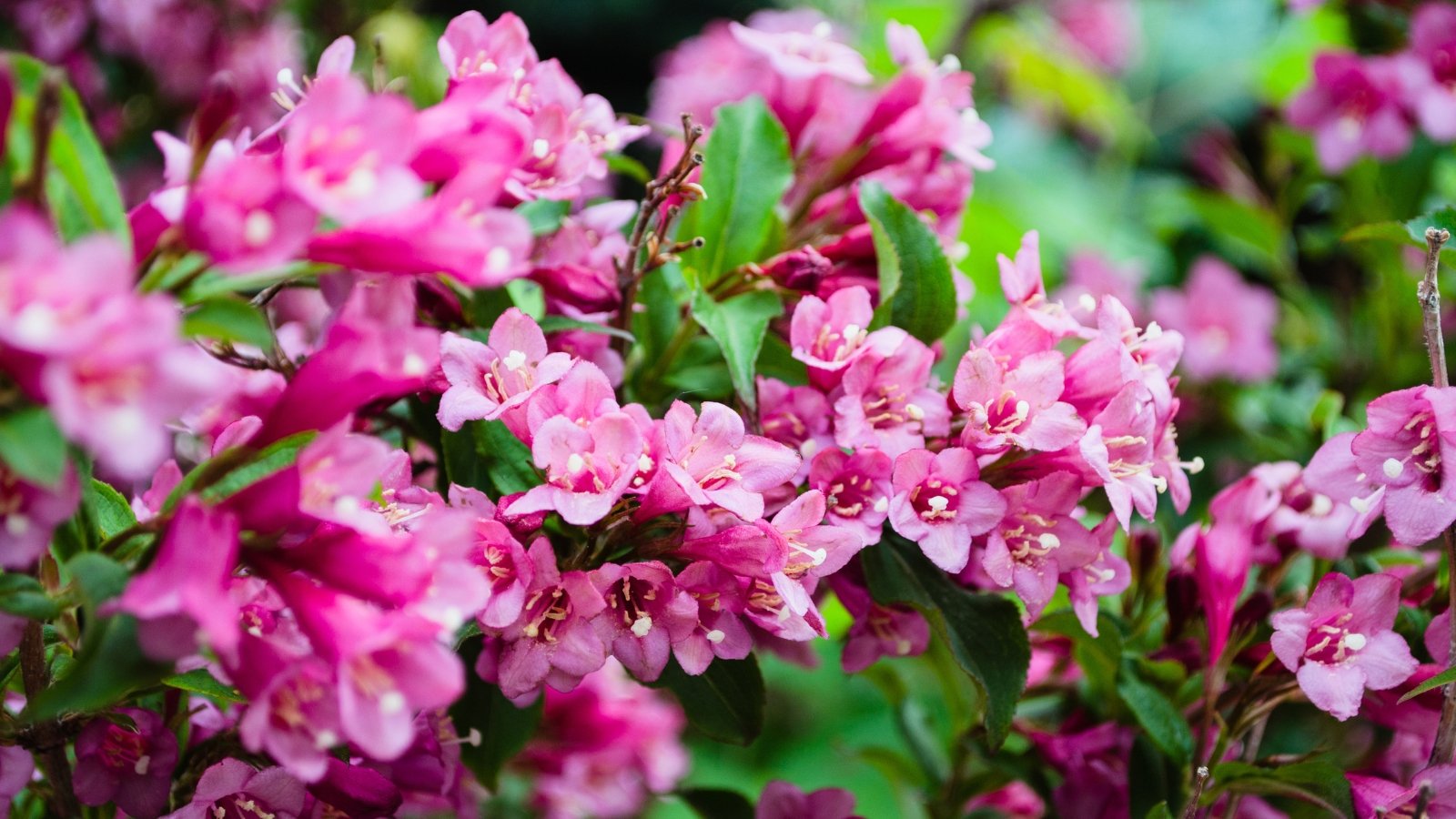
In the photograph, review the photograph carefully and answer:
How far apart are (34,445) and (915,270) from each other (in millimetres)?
545

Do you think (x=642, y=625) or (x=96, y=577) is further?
(x=642, y=625)

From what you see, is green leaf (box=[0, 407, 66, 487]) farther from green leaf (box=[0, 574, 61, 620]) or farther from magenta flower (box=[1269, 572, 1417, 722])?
magenta flower (box=[1269, 572, 1417, 722])

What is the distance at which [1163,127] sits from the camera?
9.48 feet

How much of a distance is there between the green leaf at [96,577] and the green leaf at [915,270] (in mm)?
488

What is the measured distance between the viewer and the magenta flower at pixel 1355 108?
4.09 feet

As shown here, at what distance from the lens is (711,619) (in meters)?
0.72

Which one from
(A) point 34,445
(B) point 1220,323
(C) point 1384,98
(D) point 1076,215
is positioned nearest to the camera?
(A) point 34,445

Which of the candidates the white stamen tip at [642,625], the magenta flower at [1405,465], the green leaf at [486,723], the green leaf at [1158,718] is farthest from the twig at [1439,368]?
the green leaf at [486,723]

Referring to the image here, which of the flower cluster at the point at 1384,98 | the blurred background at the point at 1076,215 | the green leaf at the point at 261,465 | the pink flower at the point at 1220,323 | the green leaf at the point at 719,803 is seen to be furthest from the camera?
the pink flower at the point at 1220,323

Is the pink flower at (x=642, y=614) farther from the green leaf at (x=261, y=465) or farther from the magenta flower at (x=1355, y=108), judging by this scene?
the magenta flower at (x=1355, y=108)

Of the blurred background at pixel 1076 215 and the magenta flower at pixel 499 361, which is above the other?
the magenta flower at pixel 499 361

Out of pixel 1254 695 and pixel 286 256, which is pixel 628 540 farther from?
pixel 1254 695

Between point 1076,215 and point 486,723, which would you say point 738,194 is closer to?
point 486,723

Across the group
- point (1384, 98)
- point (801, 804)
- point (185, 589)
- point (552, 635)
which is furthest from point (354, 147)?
point (1384, 98)
